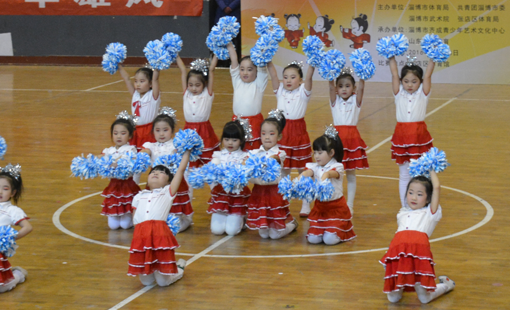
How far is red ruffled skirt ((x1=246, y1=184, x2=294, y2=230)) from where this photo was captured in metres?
5.10

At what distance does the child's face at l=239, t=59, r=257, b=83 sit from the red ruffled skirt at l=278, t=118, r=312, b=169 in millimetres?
488

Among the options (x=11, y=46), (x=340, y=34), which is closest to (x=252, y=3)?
(x=340, y=34)

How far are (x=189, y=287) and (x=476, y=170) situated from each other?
3.89 metres

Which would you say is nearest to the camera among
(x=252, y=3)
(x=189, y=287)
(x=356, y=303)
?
(x=356, y=303)

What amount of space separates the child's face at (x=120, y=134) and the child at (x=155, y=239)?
1.08 m

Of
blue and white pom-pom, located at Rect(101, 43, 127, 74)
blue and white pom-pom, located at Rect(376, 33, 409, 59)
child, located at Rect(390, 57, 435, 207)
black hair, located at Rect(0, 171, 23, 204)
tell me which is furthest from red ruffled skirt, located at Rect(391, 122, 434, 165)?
black hair, located at Rect(0, 171, 23, 204)

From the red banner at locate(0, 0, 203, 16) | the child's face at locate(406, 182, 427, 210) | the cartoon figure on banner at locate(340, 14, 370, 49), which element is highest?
the red banner at locate(0, 0, 203, 16)

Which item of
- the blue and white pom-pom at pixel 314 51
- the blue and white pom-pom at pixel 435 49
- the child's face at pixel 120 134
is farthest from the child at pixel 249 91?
the blue and white pom-pom at pixel 435 49

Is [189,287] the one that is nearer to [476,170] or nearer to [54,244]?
[54,244]

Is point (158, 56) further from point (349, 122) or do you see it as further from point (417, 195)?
point (417, 195)

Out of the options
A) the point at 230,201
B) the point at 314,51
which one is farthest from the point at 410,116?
the point at 230,201

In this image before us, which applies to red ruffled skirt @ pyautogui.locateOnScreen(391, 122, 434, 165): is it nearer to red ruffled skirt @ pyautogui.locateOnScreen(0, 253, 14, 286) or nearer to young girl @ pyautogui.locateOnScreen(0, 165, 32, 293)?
young girl @ pyautogui.locateOnScreen(0, 165, 32, 293)

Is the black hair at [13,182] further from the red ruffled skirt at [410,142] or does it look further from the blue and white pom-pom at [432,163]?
the red ruffled skirt at [410,142]

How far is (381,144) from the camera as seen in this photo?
837 centimetres
